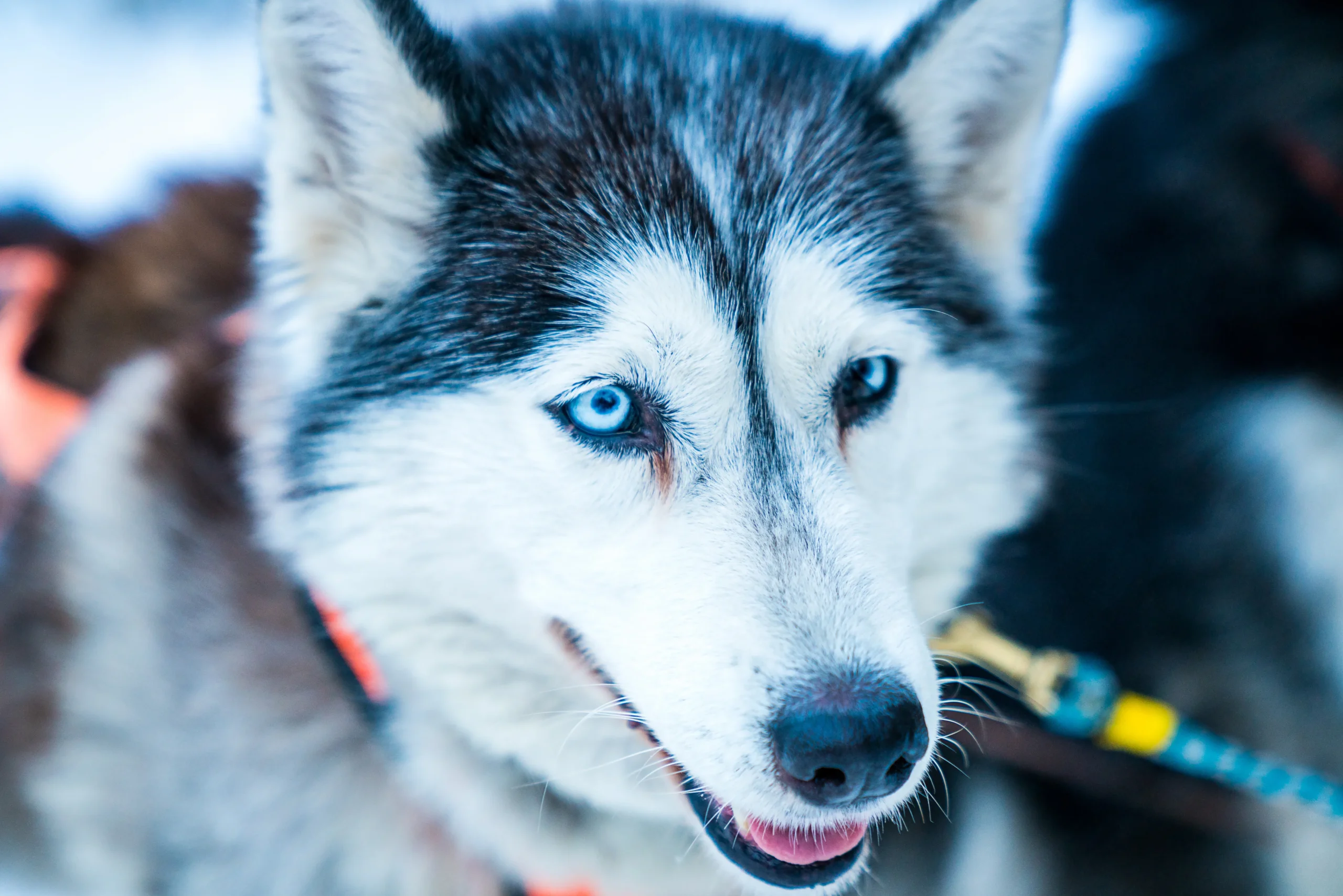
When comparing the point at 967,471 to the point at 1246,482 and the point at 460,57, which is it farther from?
the point at 460,57

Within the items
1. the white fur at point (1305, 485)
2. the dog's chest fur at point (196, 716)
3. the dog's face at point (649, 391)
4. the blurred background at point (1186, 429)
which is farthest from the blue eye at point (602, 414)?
the white fur at point (1305, 485)

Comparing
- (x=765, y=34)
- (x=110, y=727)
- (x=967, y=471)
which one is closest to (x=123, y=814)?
(x=110, y=727)

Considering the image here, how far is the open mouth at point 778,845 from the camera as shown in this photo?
1052 millimetres

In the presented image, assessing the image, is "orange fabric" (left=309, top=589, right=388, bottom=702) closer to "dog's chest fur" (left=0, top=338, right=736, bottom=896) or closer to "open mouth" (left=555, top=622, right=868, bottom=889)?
"dog's chest fur" (left=0, top=338, right=736, bottom=896)

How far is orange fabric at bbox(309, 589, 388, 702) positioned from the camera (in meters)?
1.29

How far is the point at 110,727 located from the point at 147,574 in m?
0.30

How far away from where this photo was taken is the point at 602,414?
111 cm

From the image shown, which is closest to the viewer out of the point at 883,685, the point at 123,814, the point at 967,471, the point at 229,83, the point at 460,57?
the point at 883,685

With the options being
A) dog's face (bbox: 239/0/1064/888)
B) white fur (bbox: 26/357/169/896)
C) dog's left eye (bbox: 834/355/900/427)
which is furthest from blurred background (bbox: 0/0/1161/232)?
dog's left eye (bbox: 834/355/900/427)

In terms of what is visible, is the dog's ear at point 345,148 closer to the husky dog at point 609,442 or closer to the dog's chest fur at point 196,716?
the husky dog at point 609,442

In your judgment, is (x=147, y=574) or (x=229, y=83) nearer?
(x=147, y=574)

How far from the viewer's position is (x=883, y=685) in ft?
3.05

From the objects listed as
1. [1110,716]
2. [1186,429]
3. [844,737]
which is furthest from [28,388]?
[1186,429]

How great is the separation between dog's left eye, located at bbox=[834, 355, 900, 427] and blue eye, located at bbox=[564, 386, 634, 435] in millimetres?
284
